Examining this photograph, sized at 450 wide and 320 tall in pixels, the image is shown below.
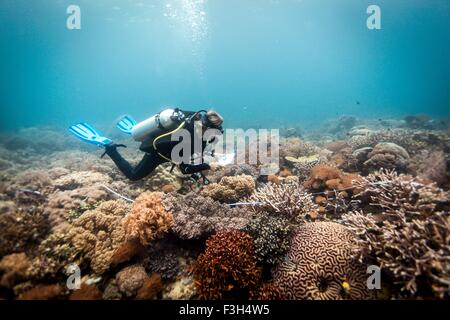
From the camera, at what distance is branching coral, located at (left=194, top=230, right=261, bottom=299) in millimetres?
3652

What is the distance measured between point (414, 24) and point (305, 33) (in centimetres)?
2337

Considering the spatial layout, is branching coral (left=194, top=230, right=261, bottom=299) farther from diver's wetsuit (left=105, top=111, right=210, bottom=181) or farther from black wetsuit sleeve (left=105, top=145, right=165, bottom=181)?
black wetsuit sleeve (left=105, top=145, right=165, bottom=181)

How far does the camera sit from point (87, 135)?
22.9ft

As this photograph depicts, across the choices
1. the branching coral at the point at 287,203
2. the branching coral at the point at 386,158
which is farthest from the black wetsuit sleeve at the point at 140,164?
the branching coral at the point at 386,158

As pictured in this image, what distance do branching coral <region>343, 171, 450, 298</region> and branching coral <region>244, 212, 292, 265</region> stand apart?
4.13ft

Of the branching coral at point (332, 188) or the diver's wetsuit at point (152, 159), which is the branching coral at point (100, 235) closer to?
the diver's wetsuit at point (152, 159)

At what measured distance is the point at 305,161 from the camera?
9070 mm

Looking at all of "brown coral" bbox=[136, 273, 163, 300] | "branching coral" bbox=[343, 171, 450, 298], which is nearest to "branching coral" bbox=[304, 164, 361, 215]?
"branching coral" bbox=[343, 171, 450, 298]

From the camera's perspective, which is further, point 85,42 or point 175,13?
point 85,42

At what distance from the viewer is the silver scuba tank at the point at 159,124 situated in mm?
5168

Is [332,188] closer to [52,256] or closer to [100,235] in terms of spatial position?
[100,235]
